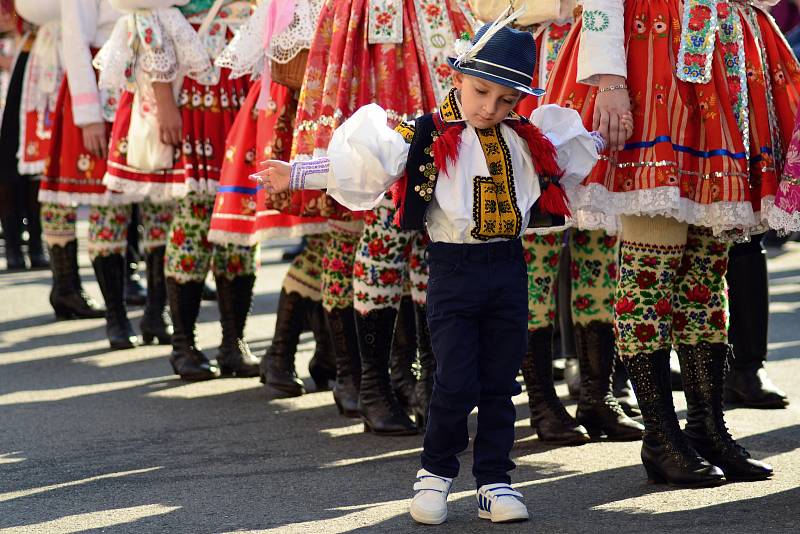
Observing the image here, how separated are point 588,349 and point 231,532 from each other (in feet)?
5.05

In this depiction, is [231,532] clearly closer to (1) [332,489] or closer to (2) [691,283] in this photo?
(1) [332,489]

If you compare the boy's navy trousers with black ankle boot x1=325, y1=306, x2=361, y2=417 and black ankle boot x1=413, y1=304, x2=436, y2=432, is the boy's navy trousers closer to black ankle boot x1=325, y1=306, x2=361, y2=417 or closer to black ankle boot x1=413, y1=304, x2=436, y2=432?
black ankle boot x1=413, y1=304, x2=436, y2=432

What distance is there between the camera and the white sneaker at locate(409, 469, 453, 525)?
3.29 meters

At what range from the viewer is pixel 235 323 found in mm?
5441

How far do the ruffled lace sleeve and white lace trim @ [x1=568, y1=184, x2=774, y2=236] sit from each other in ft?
7.47

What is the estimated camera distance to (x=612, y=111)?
11.2ft

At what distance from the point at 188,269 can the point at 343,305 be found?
103 centimetres

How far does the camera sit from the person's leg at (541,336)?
4207 millimetres

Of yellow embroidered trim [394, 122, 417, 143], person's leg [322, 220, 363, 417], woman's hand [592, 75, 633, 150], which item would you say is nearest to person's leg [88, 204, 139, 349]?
person's leg [322, 220, 363, 417]

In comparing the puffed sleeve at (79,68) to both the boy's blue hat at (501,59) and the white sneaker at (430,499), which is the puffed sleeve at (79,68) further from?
the white sneaker at (430,499)

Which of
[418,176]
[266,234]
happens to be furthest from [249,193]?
[418,176]

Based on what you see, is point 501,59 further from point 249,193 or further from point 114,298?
point 114,298

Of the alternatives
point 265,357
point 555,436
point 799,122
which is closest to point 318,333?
point 265,357

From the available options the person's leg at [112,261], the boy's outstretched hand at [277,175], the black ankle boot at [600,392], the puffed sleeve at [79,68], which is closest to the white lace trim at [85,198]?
the person's leg at [112,261]
